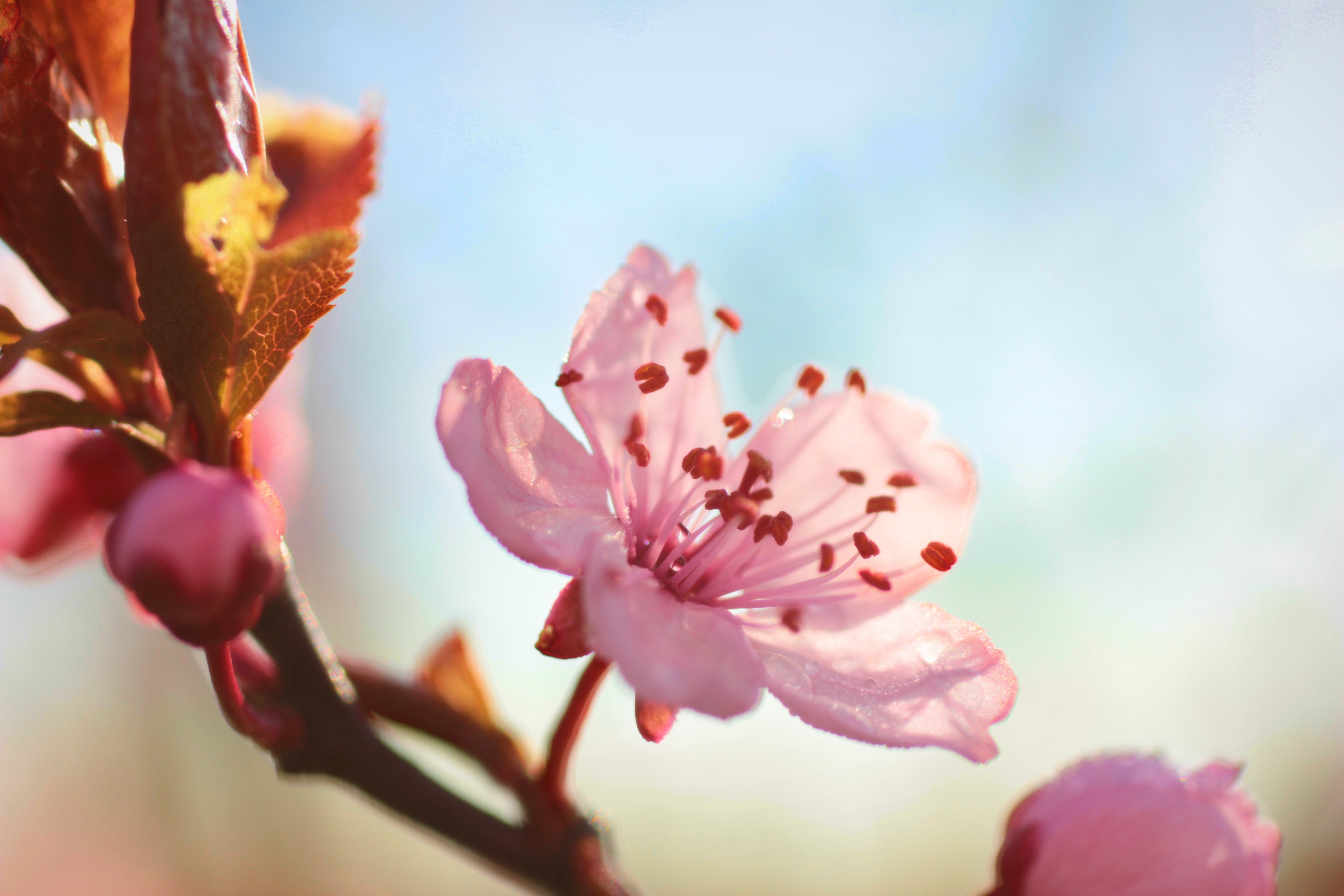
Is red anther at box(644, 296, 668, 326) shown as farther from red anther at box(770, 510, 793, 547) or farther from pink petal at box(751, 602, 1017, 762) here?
pink petal at box(751, 602, 1017, 762)

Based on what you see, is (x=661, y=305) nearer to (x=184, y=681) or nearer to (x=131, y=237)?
(x=131, y=237)

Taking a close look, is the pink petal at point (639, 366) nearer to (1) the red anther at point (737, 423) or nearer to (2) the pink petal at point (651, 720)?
(1) the red anther at point (737, 423)

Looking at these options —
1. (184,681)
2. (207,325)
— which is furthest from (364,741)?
(184,681)

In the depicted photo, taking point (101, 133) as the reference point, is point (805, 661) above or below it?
below

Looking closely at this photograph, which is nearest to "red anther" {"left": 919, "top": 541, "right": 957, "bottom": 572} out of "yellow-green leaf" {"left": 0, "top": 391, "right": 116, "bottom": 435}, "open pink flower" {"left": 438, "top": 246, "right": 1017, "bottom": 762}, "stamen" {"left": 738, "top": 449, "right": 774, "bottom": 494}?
"open pink flower" {"left": 438, "top": 246, "right": 1017, "bottom": 762}

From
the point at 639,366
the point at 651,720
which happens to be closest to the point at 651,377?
the point at 639,366
